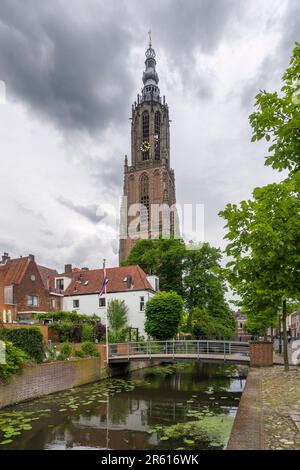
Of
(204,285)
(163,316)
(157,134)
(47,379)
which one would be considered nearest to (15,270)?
(163,316)

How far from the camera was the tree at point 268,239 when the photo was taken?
6668 mm

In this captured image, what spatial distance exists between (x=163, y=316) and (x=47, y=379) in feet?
61.3

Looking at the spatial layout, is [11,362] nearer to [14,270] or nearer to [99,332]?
[99,332]

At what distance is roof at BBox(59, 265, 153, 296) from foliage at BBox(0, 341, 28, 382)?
2351cm

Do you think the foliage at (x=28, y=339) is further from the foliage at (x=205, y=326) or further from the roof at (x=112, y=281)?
the foliage at (x=205, y=326)

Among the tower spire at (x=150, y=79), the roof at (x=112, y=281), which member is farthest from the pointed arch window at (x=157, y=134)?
the roof at (x=112, y=281)

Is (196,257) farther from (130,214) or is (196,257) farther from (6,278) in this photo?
(130,214)

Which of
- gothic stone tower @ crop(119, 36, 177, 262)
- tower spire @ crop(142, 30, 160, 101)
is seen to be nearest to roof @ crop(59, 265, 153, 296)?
gothic stone tower @ crop(119, 36, 177, 262)

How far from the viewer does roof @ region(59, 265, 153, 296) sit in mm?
40438

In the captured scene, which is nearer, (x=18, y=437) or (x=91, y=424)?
(x=18, y=437)

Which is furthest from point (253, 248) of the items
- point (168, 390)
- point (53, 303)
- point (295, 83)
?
point (53, 303)

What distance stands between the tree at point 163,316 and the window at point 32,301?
34.0 ft
